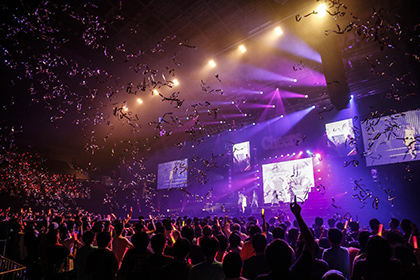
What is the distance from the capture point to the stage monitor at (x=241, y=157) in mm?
19344

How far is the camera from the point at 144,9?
9.58 m

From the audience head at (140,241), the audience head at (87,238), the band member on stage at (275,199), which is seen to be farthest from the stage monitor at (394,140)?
the audience head at (87,238)

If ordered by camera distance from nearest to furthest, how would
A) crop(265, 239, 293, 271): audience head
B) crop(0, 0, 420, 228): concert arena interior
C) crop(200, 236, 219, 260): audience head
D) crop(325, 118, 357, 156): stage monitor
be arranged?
crop(265, 239, 293, 271): audience head < crop(200, 236, 219, 260): audience head < crop(0, 0, 420, 228): concert arena interior < crop(325, 118, 357, 156): stage monitor

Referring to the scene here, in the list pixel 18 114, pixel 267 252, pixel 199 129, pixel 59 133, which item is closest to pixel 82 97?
pixel 18 114

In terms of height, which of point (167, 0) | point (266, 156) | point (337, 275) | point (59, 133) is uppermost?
point (167, 0)

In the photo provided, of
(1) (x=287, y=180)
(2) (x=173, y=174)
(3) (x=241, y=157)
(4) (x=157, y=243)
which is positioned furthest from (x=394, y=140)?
(2) (x=173, y=174)

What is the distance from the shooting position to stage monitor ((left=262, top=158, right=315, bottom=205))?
50.9 ft

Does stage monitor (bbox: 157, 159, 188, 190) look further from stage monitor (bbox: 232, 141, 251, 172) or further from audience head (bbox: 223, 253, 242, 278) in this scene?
audience head (bbox: 223, 253, 242, 278)

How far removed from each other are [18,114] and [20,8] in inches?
325

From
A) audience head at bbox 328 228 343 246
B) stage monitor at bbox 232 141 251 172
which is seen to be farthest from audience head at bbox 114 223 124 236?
stage monitor at bbox 232 141 251 172

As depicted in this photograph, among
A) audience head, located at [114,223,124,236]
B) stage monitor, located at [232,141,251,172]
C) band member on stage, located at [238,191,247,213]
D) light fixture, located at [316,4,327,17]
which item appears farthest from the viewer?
stage monitor, located at [232,141,251,172]

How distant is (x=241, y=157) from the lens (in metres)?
19.8

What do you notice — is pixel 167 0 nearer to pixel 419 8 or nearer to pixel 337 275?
pixel 419 8

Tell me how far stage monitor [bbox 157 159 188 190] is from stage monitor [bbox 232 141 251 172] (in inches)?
181
